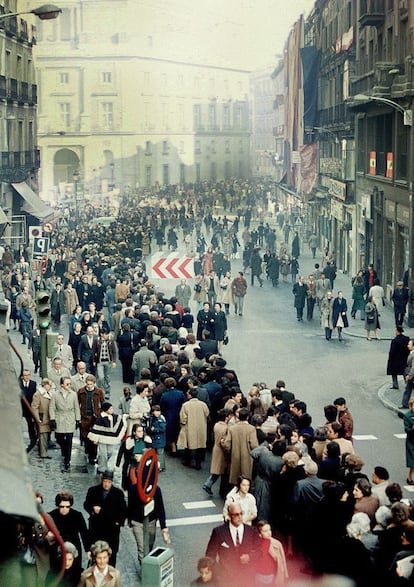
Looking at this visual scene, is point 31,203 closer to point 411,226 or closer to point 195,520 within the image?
point 411,226

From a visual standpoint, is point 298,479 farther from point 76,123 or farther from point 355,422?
point 76,123

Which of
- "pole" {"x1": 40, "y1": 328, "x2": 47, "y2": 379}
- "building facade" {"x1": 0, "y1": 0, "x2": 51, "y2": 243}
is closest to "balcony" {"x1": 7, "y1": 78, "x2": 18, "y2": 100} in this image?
"building facade" {"x1": 0, "y1": 0, "x2": 51, "y2": 243}

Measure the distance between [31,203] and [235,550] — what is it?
1772 inches

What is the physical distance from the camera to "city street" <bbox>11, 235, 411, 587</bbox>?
13.8 meters

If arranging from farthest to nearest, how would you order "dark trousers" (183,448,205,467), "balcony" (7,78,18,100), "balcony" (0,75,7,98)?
"balcony" (7,78,18,100) < "balcony" (0,75,7,98) < "dark trousers" (183,448,205,467)

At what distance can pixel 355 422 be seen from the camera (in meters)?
19.8

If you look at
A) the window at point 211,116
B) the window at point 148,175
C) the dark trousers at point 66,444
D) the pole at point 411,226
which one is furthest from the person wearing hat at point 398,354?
the window at point 211,116

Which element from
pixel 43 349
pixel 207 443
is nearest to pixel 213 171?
pixel 43 349

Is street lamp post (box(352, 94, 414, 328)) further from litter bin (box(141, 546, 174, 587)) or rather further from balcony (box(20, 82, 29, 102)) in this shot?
balcony (box(20, 82, 29, 102))

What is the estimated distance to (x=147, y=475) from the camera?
10.9 m

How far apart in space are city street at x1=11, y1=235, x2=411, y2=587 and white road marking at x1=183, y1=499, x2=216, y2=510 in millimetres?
13

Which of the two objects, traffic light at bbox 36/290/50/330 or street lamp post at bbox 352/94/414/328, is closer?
traffic light at bbox 36/290/50/330

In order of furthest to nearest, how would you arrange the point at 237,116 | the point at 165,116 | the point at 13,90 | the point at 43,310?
1. the point at 237,116
2. the point at 165,116
3. the point at 13,90
4. the point at 43,310

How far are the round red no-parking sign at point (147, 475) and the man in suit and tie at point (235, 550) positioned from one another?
897 mm
